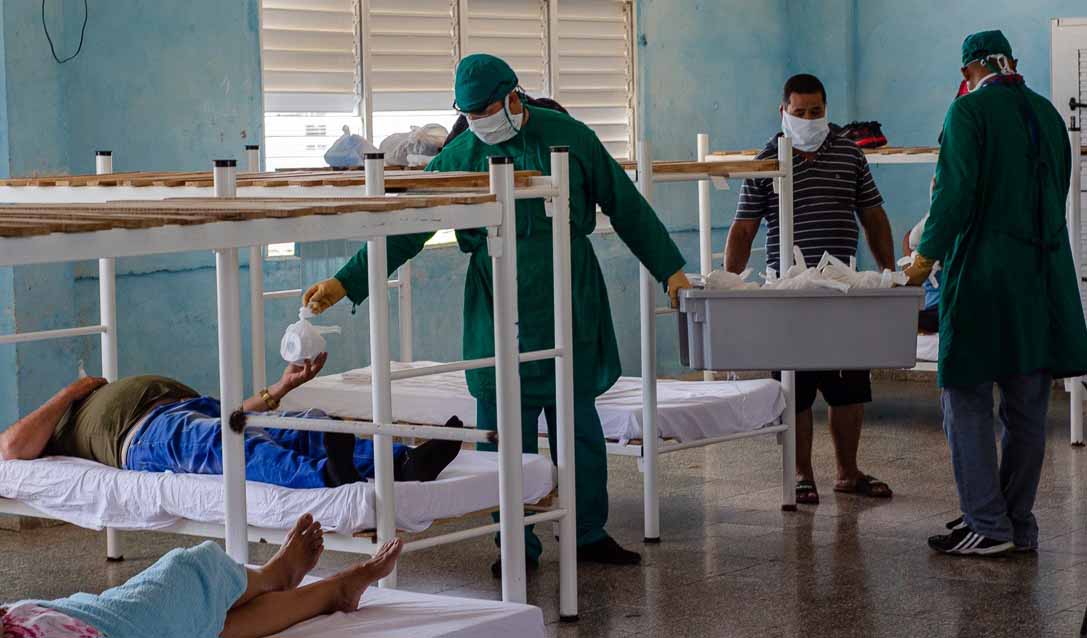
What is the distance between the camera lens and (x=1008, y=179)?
541cm

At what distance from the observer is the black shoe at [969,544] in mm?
5590

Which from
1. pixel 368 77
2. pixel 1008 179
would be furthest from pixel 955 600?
pixel 368 77

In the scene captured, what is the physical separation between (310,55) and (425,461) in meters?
3.75

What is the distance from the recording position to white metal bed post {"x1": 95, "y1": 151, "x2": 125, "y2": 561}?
19.2 feet

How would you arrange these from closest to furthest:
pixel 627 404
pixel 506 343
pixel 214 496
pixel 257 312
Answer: pixel 506 343
pixel 214 496
pixel 257 312
pixel 627 404

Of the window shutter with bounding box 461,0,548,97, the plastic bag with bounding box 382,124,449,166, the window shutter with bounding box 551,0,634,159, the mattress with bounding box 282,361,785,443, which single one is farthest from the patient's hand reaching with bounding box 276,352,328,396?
the window shutter with bounding box 551,0,634,159

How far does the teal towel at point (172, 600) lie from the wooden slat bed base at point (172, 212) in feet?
2.61

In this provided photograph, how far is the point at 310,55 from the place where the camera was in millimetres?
8117

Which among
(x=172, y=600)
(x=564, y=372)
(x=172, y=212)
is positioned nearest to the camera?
(x=172, y=212)

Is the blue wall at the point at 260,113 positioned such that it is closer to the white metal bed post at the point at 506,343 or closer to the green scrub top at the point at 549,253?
the green scrub top at the point at 549,253

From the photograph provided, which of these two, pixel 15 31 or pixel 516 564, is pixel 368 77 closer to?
pixel 15 31

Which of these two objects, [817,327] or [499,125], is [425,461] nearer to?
[499,125]

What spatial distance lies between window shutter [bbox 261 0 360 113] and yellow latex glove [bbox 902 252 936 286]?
3.72 m

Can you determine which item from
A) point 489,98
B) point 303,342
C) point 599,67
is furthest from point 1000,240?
point 599,67
